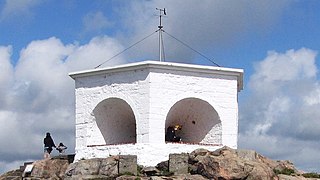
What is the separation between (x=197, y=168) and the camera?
2977 centimetres

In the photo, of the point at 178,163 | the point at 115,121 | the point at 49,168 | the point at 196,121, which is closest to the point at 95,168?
the point at 49,168

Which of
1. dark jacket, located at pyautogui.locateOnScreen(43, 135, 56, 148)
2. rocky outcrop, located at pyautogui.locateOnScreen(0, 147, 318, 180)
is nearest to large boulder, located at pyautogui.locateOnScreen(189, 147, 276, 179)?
rocky outcrop, located at pyautogui.locateOnScreen(0, 147, 318, 180)

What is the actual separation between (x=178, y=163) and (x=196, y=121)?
4.94 m

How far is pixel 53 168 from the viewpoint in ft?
110

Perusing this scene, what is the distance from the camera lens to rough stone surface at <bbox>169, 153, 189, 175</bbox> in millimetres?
30031

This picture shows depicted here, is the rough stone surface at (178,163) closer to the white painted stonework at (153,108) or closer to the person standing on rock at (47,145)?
the white painted stonework at (153,108)

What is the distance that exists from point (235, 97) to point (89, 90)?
6.71 m

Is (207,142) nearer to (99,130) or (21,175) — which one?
(99,130)

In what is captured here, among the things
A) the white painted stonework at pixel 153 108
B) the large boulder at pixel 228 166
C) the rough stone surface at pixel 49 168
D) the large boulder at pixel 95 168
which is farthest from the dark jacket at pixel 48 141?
the large boulder at pixel 228 166

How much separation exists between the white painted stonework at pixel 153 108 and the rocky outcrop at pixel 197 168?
3.49 ft

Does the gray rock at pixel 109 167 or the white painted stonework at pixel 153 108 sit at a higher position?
the white painted stonework at pixel 153 108

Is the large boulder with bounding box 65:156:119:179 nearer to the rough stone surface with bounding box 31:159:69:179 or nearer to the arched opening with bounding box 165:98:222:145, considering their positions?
the rough stone surface with bounding box 31:159:69:179

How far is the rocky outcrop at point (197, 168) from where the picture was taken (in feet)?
95.7

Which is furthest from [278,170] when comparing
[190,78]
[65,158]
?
[65,158]
